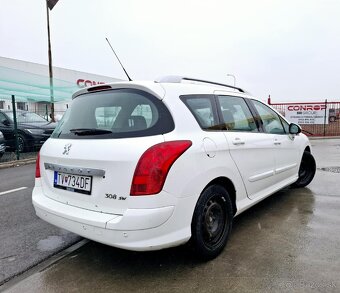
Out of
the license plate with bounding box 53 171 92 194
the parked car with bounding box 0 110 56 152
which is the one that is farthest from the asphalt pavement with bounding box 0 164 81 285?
the parked car with bounding box 0 110 56 152

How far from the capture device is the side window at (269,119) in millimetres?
4152

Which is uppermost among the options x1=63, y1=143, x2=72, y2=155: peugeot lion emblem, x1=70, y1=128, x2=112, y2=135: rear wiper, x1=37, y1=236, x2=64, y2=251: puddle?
x1=70, y1=128, x2=112, y2=135: rear wiper

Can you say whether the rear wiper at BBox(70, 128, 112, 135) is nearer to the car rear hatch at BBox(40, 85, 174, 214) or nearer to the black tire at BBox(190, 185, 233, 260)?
the car rear hatch at BBox(40, 85, 174, 214)

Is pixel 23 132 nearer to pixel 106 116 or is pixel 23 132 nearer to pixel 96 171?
pixel 106 116

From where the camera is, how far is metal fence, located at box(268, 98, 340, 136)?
15930 mm

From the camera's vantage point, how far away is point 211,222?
9.79ft

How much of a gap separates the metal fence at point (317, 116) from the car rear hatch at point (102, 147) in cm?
1519

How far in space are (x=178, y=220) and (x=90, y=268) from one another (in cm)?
109

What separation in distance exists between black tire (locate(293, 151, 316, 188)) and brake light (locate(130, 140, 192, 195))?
3798 millimetres

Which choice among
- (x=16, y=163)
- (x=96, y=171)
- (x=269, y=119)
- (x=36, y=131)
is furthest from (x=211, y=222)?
(x=36, y=131)

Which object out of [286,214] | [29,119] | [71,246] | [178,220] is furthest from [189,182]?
[29,119]

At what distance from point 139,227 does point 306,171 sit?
415 cm

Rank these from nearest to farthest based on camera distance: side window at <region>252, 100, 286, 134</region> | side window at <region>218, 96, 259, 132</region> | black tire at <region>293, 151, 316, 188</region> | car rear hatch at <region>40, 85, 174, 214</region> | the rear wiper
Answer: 1. car rear hatch at <region>40, 85, 174, 214</region>
2. the rear wiper
3. side window at <region>218, 96, 259, 132</region>
4. side window at <region>252, 100, 286, 134</region>
5. black tire at <region>293, 151, 316, 188</region>

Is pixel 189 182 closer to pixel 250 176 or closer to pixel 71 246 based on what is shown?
pixel 250 176
